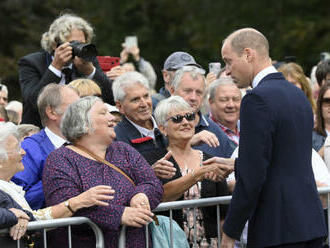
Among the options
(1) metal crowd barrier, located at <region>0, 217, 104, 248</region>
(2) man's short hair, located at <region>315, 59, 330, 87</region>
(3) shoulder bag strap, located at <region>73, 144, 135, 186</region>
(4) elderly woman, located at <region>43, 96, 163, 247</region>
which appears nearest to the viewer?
(1) metal crowd barrier, located at <region>0, 217, 104, 248</region>

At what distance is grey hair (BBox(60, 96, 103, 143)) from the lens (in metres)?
5.05

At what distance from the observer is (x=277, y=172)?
4.52 m

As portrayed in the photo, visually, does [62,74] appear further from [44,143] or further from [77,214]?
[77,214]

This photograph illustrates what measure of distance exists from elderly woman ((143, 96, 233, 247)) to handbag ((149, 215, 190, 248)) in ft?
0.85

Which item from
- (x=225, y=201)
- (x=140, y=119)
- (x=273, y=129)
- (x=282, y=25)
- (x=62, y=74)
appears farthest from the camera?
(x=282, y=25)

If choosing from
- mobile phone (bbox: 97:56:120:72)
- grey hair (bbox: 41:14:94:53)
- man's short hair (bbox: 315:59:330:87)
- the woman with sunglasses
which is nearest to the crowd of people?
grey hair (bbox: 41:14:94:53)

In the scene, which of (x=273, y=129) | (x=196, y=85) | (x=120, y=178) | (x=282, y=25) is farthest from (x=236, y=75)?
(x=282, y=25)

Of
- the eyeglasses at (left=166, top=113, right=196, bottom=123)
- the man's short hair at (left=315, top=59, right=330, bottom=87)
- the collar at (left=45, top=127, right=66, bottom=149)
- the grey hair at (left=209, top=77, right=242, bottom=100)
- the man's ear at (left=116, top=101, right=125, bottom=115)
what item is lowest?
the collar at (left=45, top=127, right=66, bottom=149)

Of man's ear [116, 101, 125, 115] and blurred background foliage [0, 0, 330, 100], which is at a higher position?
blurred background foliage [0, 0, 330, 100]

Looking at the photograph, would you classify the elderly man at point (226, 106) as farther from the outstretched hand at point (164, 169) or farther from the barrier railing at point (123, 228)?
the outstretched hand at point (164, 169)

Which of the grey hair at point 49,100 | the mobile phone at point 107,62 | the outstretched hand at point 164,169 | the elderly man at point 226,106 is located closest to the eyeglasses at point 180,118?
the outstretched hand at point 164,169

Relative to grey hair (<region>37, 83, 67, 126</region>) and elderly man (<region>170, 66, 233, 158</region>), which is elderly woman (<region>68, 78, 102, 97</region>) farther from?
elderly man (<region>170, 66, 233, 158</region>)

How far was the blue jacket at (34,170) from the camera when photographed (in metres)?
5.14

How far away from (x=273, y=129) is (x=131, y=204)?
108cm
